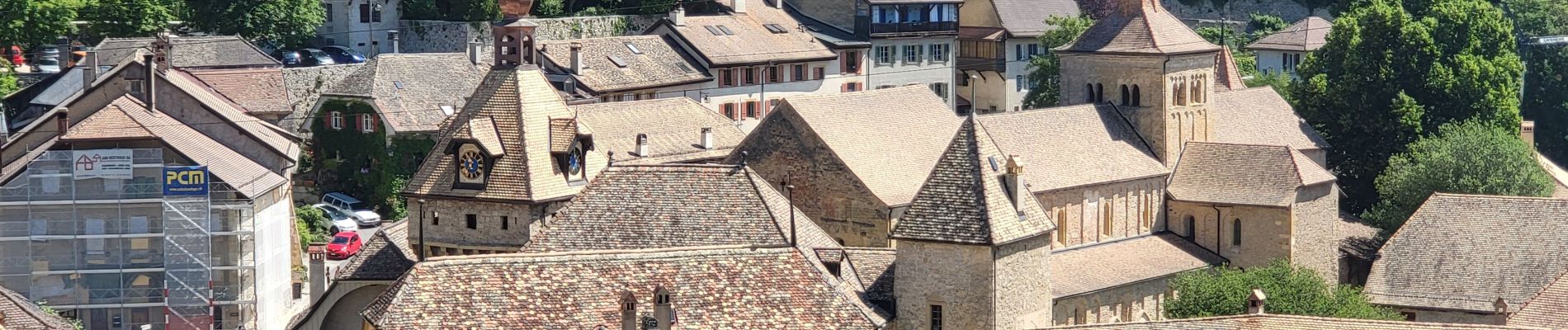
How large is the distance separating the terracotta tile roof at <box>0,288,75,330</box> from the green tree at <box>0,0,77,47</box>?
3569 cm

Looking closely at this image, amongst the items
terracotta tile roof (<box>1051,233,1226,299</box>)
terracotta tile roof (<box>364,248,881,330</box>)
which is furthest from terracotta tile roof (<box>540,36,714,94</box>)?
terracotta tile roof (<box>364,248,881,330</box>)

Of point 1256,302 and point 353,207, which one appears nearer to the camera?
point 1256,302

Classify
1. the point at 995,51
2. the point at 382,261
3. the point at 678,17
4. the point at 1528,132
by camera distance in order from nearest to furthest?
the point at 382,261 < the point at 1528,132 < the point at 678,17 < the point at 995,51

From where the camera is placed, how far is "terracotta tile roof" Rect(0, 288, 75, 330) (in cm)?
6619

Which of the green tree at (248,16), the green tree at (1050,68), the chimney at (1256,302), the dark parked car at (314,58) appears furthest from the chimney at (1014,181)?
the green tree at (248,16)

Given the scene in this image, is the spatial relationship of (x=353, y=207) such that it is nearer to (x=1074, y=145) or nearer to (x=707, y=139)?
(x=707, y=139)

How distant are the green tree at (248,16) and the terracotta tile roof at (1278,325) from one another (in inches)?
Result: 2222

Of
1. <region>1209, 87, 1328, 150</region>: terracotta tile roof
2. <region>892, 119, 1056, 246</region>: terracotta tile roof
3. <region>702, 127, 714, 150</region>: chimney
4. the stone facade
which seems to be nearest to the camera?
<region>892, 119, 1056, 246</region>: terracotta tile roof

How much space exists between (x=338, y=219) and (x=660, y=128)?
1575 cm

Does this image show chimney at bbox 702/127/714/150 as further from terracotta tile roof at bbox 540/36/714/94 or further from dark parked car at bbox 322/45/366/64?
dark parked car at bbox 322/45/366/64

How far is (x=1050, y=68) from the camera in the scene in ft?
378

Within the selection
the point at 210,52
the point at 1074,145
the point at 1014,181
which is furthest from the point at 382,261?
the point at 210,52

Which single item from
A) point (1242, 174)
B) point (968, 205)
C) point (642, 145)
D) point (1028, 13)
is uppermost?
point (1028, 13)

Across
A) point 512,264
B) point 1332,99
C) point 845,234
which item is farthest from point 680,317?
point 1332,99
